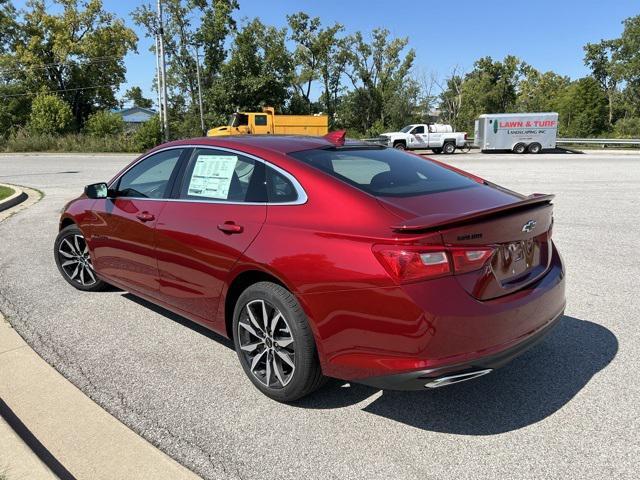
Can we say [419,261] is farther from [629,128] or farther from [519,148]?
[629,128]

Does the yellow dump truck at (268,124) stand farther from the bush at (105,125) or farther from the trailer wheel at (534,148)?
the trailer wheel at (534,148)

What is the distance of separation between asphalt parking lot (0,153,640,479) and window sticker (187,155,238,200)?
119cm

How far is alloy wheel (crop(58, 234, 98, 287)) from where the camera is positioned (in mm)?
5066

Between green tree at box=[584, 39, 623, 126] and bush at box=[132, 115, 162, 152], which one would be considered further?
green tree at box=[584, 39, 623, 126]

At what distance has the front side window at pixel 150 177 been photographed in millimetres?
4039

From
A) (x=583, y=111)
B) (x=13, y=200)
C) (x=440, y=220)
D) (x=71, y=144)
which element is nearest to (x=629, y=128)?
(x=583, y=111)

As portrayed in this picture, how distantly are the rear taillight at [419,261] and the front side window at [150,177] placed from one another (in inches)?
82.6

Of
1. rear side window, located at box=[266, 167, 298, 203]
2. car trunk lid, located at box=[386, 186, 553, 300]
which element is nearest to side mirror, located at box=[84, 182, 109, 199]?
rear side window, located at box=[266, 167, 298, 203]

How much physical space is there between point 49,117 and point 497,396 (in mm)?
43430

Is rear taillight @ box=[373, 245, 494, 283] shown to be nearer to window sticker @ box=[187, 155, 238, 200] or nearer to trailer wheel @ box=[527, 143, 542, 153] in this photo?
window sticker @ box=[187, 155, 238, 200]

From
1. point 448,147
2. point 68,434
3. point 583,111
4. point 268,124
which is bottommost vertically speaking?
point 68,434

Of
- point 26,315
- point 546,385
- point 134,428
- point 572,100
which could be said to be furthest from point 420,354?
point 572,100

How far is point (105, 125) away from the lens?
1502 inches

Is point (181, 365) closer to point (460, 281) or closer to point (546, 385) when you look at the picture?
point (460, 281)
